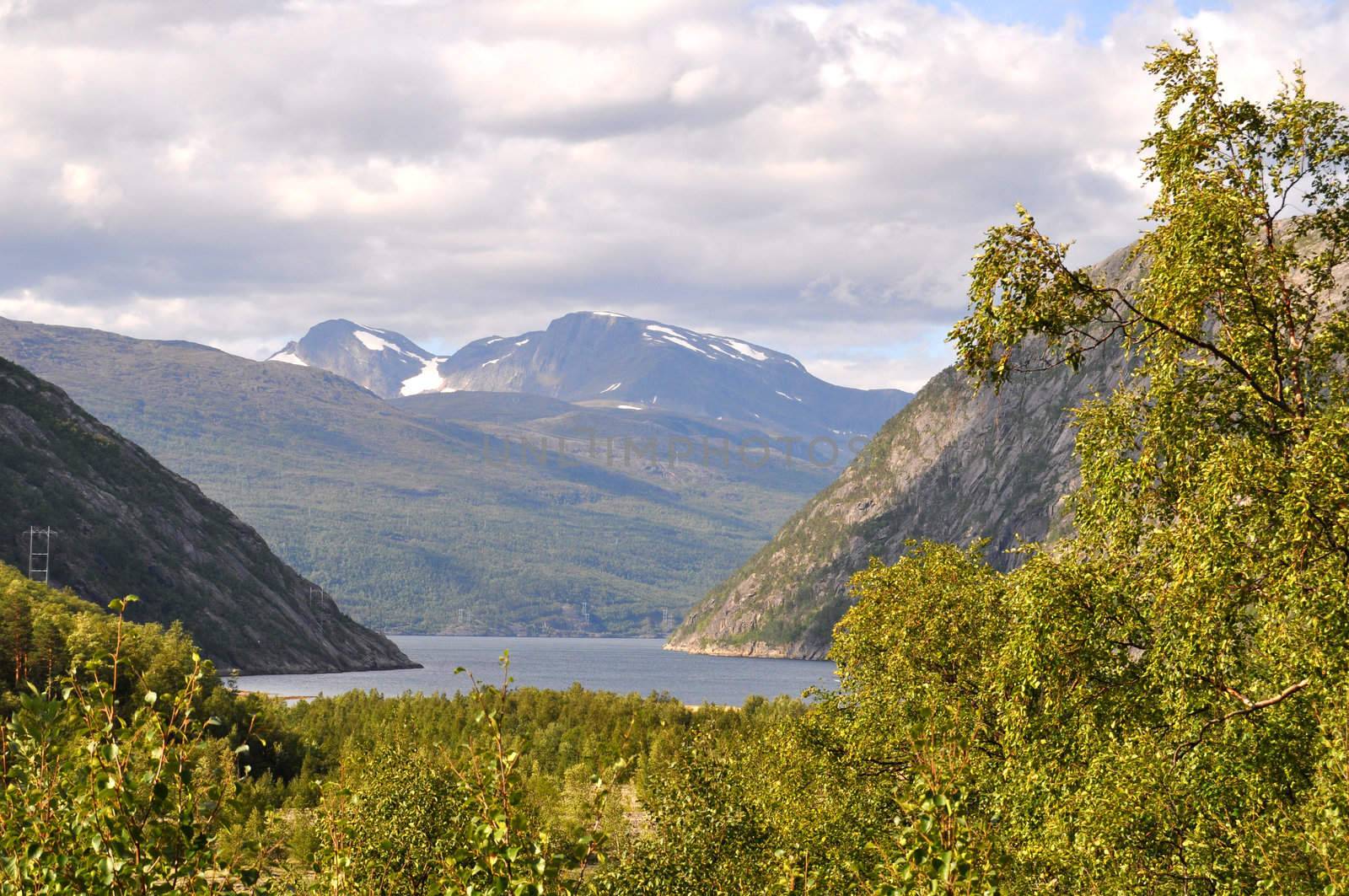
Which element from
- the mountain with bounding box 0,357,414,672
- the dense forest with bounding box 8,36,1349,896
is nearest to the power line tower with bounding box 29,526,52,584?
the mountain with bounding box 0,357,414,672

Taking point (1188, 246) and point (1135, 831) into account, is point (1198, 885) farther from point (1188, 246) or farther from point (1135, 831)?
point (1188, 246)

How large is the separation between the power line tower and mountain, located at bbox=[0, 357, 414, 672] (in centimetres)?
54

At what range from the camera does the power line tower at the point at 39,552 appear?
148 m

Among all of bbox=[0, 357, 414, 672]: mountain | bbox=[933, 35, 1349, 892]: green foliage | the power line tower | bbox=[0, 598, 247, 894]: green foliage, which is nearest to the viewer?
bbox=[0, 598, 247, 894]: green foliage

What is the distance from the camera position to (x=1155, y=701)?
70.8ft

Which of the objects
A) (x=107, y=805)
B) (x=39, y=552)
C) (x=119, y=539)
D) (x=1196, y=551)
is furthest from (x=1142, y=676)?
(x=119, y=539)

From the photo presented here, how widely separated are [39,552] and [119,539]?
21.3 metres

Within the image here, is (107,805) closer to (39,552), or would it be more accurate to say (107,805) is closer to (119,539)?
(39,552)

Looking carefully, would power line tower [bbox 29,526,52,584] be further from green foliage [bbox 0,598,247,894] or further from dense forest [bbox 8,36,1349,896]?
green foliage [bbox 0,598,247,894]

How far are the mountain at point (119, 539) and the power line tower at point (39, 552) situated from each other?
1.78 ft

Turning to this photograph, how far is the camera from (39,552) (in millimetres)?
154625

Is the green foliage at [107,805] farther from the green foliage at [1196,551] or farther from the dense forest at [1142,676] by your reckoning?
the green foliage at [1196,551]

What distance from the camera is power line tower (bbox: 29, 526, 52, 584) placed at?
14750cm

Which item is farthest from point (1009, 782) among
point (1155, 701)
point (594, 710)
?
point (594, 710)
